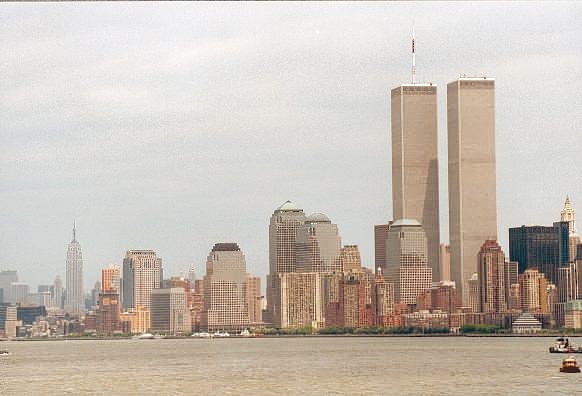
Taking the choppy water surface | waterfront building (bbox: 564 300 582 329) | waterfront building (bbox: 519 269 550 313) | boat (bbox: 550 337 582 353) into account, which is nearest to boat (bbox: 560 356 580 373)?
the choppy water surface

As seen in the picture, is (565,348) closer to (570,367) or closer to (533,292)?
(570,367)

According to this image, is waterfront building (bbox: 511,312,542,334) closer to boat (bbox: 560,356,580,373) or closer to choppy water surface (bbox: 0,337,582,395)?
choppy water surface (bbox: 0,337,582,395)

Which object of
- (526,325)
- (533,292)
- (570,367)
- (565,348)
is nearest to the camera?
(570,367)

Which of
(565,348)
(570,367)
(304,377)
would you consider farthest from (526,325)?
(304,377)

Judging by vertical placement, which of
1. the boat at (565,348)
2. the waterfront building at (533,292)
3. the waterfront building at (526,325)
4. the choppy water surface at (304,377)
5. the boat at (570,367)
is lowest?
the choppy water surface at (304,377)

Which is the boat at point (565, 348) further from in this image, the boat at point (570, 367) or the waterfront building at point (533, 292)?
the waterfront building at point (533, 292)

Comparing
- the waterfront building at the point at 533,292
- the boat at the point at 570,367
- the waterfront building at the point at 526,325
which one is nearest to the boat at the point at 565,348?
the boat at the point at 570,367

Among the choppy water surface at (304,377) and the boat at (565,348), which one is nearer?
the choppy water surface at (304,377)

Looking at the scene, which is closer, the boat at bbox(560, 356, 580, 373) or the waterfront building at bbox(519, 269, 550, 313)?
the boat at bbox(560, 356, 580, 373)

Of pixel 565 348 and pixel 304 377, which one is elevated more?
pixel 565 348
